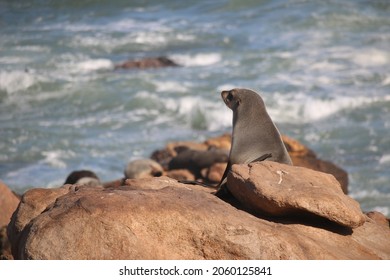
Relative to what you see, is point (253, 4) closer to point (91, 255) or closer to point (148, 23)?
point (148, 23)

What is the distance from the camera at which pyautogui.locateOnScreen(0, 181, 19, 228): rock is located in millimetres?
9164

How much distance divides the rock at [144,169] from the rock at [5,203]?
397 centimetres

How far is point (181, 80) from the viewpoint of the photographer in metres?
22.2

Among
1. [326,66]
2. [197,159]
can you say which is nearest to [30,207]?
[197,159]

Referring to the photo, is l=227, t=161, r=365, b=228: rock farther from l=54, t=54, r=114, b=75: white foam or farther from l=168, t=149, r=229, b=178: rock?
l=54, t=54, r=114, b=75: white foam

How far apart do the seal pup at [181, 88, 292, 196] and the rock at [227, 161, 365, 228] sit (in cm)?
96

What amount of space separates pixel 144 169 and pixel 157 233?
763 cm

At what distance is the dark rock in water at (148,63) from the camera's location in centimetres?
2358

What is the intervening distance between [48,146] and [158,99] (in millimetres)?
4133

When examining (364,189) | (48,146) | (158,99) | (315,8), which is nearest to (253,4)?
(315,8)

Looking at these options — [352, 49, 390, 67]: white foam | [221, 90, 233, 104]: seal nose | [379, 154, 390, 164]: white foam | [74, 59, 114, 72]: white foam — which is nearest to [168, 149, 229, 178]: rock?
[379, 154, 390, 164]: white foam

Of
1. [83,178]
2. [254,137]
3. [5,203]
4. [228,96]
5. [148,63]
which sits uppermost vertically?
[228,96]

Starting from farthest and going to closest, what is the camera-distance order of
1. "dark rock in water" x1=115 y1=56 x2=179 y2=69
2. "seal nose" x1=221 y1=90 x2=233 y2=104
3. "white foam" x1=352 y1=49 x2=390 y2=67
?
"dark rock in water" x1=115 y1=56 x2=179 y2=69 → "white foam" x1=352 y1=49 x2=390 y2=67 → "seal nose" x1=221 y1=90 x2=233 y2=104

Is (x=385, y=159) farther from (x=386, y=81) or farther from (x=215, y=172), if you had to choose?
(x=386, y=81)
